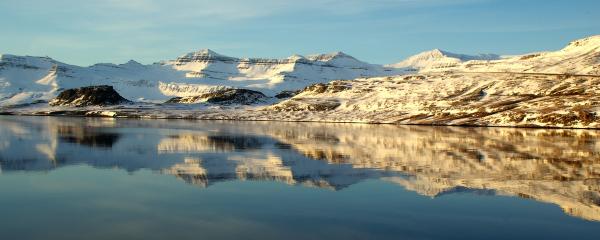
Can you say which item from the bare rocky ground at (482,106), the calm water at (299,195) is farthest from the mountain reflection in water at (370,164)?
the bare rocky ground at (482,106)

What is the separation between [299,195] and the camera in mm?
31016

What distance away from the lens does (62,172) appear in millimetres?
40250

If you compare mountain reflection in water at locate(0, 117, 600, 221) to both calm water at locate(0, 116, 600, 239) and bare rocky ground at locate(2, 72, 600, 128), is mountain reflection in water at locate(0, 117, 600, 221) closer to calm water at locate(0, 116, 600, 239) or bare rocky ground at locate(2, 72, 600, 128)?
calm water at locate(0, 116, 600, 239)

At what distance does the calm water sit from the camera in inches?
904

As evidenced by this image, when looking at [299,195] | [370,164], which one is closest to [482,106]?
[370,164]

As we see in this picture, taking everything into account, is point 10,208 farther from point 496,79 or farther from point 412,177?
point 496,79

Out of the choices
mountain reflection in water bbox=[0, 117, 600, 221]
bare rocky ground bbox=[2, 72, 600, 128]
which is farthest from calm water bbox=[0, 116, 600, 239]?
bare rocky ground bbox=[2, 72, 600, 128]

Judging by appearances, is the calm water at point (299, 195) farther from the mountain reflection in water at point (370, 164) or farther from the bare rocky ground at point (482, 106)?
the bare rocky ground at point (482, 106)

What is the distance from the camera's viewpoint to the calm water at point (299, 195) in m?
23.0

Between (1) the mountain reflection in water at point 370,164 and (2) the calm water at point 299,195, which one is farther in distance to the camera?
(1) the mountain reflection in water at point 370,164

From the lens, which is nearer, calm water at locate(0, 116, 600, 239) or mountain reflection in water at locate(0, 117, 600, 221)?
calm water at locate(0, 116, 600, 239)

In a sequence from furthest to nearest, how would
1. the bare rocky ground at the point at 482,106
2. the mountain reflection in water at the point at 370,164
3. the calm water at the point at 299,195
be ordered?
the bare rocky ground at the point at 482,106
the mountain reflection in water at the point at 370,164
the calm water at the point at 299,195

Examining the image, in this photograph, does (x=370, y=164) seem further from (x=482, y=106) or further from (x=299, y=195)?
(x=482, y=106)

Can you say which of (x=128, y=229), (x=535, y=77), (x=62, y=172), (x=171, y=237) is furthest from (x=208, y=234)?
(x=535, y=77)
